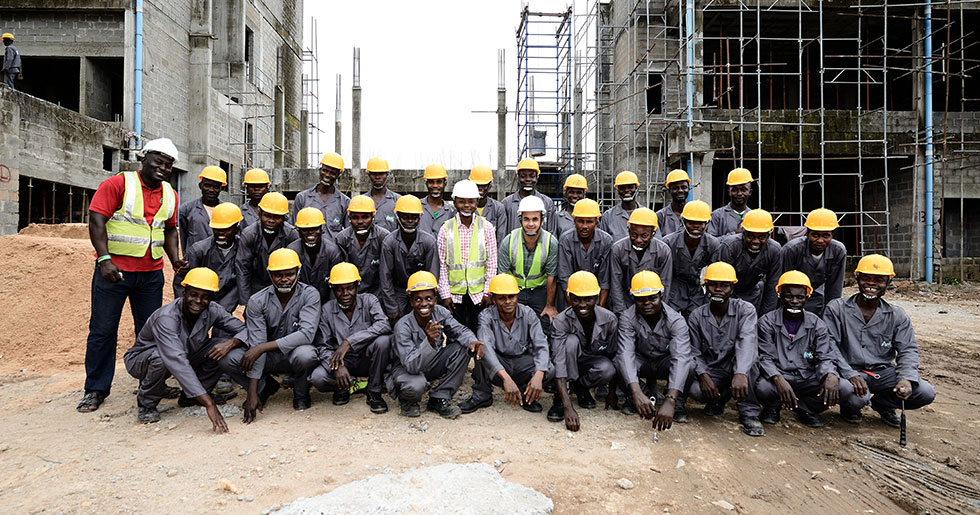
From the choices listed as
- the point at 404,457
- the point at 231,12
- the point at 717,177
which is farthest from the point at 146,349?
the point at 231,12

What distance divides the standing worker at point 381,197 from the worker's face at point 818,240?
4.10 metres

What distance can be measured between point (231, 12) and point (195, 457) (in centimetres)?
1919

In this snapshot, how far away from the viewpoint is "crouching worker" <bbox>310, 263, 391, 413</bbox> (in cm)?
493

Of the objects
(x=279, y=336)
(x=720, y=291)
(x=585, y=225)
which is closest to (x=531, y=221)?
(x=585, y=225)

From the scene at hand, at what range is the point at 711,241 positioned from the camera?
5504 mm

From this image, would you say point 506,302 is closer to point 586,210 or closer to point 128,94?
point 586,210

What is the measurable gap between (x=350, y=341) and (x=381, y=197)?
210cm

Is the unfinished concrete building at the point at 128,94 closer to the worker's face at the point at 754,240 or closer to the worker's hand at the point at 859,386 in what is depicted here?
the worker's face at the point at 754,240

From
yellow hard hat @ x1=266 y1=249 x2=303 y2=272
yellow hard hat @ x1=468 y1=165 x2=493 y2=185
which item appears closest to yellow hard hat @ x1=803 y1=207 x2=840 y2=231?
yellow hard hat @ x1=468 y1=165 x2=493 y2=185

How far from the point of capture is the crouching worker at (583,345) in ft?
15.9

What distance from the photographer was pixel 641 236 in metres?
5.30

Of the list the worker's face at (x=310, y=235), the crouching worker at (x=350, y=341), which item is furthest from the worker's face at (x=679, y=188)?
the worker's face at (x=310, y=235)

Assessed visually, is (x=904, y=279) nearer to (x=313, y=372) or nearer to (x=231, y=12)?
(x=313, y=372)

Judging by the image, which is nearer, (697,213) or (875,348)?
(875,348)
